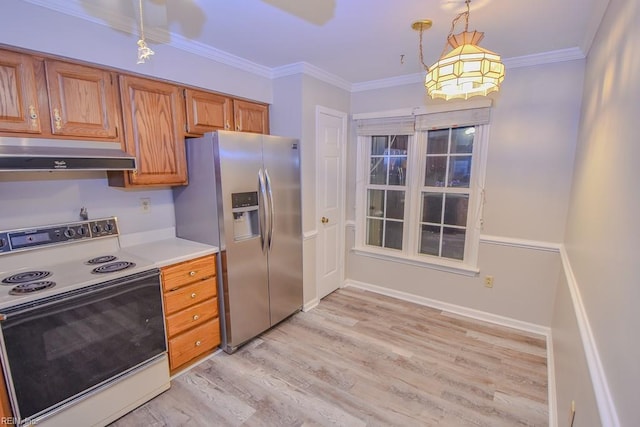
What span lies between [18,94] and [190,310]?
1644 millimetres

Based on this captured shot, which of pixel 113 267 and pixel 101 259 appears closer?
pixel 113 267

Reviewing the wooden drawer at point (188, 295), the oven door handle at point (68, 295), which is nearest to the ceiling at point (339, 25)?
the oven door handle at point (68, 295)

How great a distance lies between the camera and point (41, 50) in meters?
1.67

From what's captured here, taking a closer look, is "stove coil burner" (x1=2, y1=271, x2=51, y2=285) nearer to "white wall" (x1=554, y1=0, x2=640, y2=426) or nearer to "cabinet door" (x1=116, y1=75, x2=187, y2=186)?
"cabinet door" (x1=116, y1=75, x2=187, y2=186)

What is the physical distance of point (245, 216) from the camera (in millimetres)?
2455

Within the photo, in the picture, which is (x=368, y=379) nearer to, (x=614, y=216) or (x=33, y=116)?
(x=614, y=216)

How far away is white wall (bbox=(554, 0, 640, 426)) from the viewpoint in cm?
81

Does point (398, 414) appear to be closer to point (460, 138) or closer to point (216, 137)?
point (216, 137)

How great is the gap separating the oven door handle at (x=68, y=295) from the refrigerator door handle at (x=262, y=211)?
0.85 metres

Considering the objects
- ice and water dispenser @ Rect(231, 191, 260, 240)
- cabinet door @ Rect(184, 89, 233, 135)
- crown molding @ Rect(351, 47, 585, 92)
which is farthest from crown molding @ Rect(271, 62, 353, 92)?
ice and water dispenser @ Rect(231, 191, 260, 240)

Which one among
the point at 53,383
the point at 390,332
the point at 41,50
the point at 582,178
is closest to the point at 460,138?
the point at 582,178

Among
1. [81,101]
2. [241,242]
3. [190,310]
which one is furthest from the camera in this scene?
[241,242]

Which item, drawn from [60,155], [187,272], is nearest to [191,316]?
[187,272]

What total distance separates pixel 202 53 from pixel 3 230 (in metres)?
1.77
